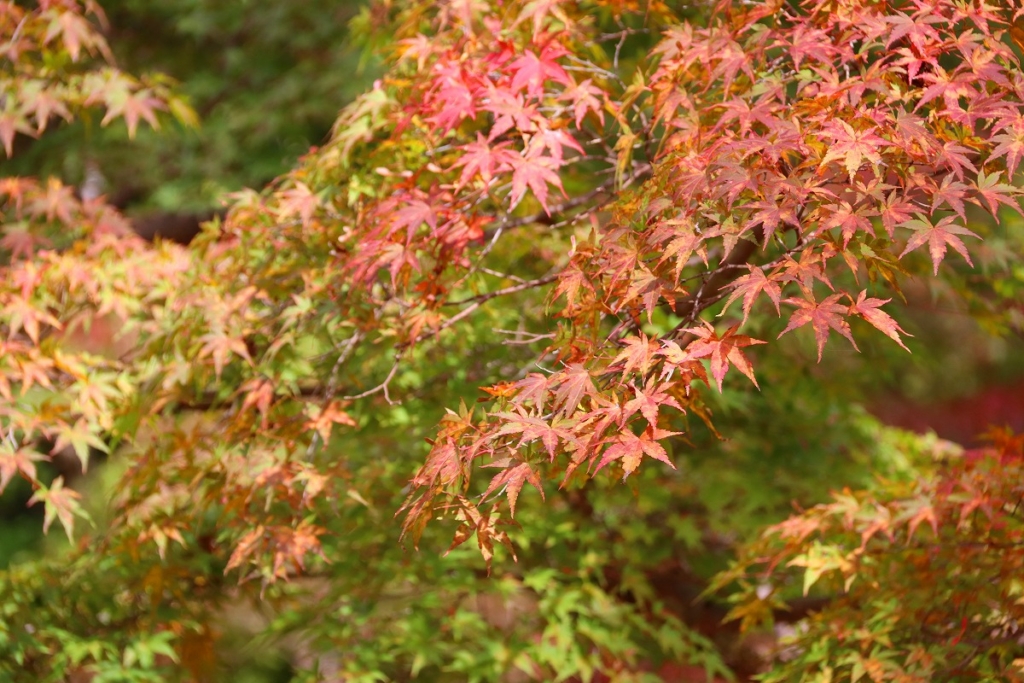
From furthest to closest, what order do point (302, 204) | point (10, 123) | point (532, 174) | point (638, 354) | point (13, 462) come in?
point (10, 123), point (302, 204), point (13, 462), point (532, 174), point (638, 354)

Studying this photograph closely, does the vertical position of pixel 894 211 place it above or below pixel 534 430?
above

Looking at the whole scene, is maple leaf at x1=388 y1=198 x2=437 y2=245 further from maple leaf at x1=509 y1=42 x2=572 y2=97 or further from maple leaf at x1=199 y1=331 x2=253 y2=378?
maple leaf at x1=199 y1=331 x2=253 y2=378

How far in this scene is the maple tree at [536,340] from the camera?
1.99 m

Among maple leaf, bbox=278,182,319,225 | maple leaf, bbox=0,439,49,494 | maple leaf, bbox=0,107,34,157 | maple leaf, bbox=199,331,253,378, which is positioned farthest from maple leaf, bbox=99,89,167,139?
maple leaf, bbox=0,439,49,494

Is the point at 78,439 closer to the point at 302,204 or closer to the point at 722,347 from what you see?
the point at 302,204

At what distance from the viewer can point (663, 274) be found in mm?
2006

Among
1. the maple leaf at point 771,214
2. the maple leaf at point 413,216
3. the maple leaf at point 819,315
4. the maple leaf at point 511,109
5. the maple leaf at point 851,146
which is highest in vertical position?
the maple leaf at point 511,109

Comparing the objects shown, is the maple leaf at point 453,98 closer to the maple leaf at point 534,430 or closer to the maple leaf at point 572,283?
the maple leaf at point 572,283

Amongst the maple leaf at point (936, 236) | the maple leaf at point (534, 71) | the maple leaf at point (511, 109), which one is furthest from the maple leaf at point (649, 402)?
the maple leaf at point (534, 71)

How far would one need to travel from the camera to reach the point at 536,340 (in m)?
2.44

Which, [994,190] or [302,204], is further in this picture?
[302,204]

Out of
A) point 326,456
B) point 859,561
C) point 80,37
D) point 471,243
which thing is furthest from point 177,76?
point 859,561

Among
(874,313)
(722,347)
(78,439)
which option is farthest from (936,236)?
(78,439)

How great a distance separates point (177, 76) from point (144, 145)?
67 centimetres
